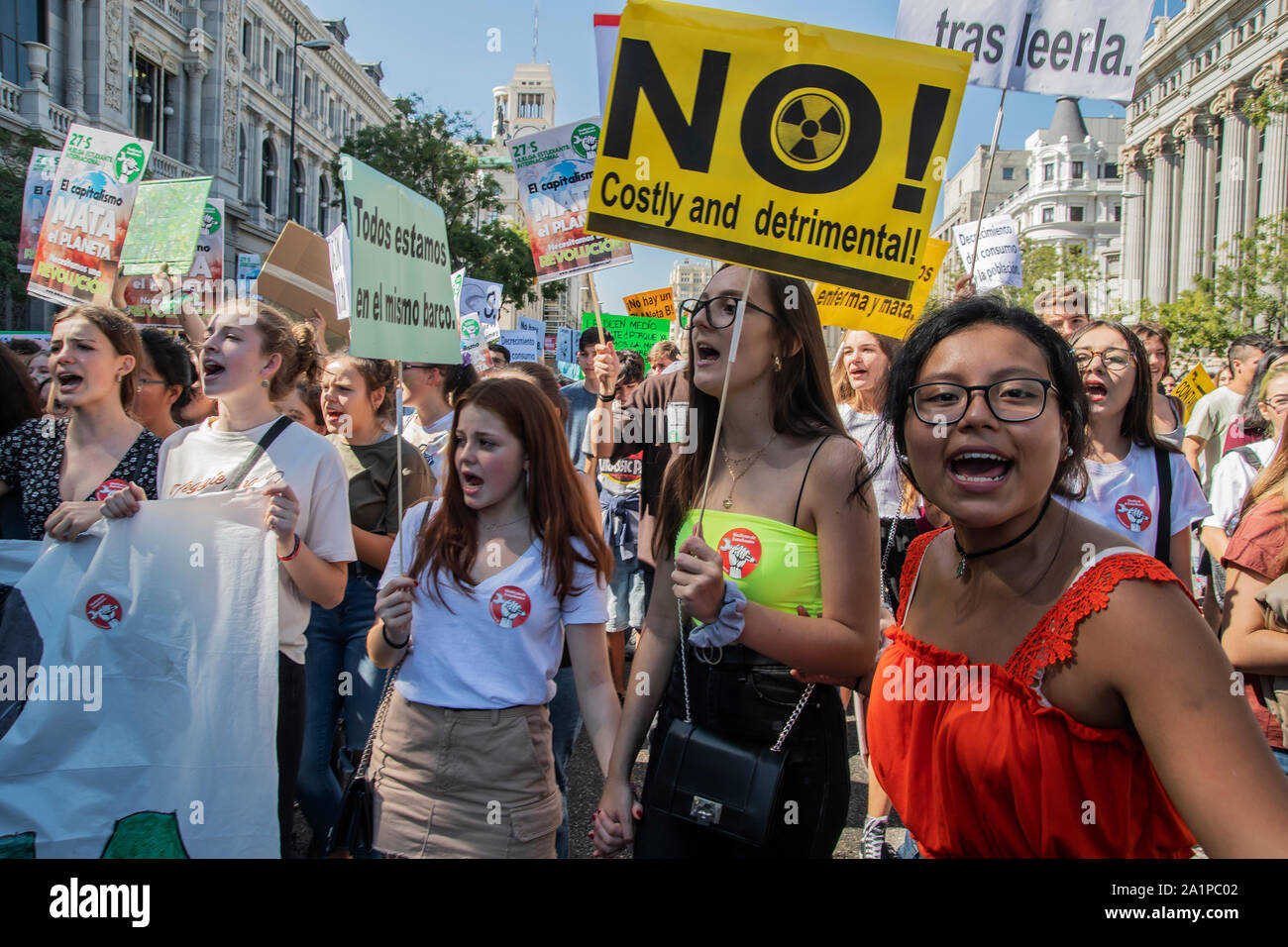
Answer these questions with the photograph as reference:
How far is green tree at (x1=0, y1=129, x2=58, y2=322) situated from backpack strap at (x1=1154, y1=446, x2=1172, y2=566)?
19.9 metres

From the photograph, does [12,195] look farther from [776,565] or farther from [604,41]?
[776,565]

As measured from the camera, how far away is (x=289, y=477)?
3102mm

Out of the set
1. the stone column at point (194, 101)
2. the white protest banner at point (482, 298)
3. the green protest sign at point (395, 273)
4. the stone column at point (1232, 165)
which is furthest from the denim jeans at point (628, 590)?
the stone column at point (1232, 165)

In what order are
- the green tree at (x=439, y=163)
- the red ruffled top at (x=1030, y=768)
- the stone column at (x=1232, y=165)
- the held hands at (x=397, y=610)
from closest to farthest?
the red ruffled top at (x=1030, y=768) < the held hands at (x=397, y=610) < the green tree at (x=439, y=163) < the stone column at (x=1232, y=165)

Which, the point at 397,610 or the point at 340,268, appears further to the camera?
the point at 340,268

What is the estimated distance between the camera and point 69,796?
2631 millimetres

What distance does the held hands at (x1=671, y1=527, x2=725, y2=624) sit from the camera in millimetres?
2000

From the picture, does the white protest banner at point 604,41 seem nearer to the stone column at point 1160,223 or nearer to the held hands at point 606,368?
the held hands at point 606,368

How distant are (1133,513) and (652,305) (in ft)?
28.6

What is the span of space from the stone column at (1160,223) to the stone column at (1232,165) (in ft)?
25.3

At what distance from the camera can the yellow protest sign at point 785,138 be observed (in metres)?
2.45

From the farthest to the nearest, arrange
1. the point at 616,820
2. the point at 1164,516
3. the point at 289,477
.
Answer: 1. the point at 1164,516
2. the point at 289,477
3. the point at 616,820

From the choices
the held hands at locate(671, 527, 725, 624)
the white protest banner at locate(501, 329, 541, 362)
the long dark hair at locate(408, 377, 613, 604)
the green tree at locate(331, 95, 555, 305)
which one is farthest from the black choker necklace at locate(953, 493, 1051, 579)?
the green tree at locate(331, 95, 555, 305)

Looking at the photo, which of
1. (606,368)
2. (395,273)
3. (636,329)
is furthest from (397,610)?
(636,329)
